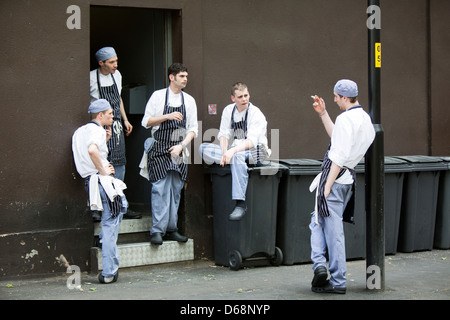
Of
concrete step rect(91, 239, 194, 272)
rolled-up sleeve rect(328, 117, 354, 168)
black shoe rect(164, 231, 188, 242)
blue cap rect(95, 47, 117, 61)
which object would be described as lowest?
concrete step rect(91, 239, 194, 272)

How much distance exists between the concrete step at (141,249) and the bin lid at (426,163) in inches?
118

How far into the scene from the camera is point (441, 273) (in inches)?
298

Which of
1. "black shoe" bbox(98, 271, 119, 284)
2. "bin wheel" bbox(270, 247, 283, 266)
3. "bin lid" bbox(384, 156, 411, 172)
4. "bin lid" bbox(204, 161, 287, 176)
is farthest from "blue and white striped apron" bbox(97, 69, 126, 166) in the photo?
"bin lid" bbox(384, 156, 411, 172)

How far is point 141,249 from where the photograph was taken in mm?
7980

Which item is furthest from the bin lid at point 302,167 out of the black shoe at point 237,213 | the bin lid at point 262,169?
the black shoe at point 237,213

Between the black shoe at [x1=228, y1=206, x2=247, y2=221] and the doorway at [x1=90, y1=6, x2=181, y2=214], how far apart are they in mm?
1995

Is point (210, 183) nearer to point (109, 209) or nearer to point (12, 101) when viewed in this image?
point (109, 209)

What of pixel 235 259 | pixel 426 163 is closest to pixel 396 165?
pixel 426 163

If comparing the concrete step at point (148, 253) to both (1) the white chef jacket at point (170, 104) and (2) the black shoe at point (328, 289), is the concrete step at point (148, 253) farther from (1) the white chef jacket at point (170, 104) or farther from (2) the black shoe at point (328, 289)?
(2) the black shoe at point (328, 289)

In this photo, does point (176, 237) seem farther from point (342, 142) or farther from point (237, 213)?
point (342, 142)

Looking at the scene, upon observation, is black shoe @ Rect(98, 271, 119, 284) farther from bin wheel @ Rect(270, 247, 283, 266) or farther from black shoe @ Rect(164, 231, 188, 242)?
bin wheel @ Rect(270, 247, 283, 266)

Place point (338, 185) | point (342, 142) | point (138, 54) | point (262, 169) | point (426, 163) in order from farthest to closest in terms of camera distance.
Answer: point (138, 54) → point (426, 163) → point (262, 169) → point (338, 185) → point (342, 142)

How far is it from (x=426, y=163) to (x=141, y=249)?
3.83 meters

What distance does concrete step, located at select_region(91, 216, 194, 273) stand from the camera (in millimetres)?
7852
